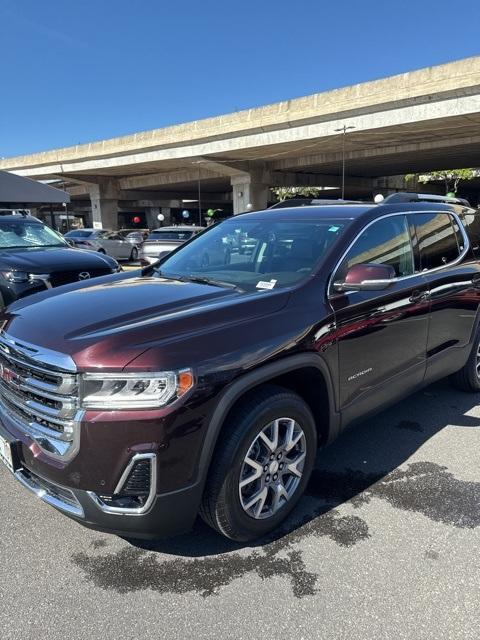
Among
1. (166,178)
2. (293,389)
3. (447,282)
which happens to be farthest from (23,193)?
(166,178)

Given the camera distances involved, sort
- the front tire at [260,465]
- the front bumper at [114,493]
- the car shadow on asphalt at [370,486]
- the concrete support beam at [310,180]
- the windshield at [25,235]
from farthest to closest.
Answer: the concrete support beam at [310,180] < the windshield at [25,235] < the car shadow on asphalt at [370,486] < the front tire at [260,465] < the front bumper at [114,493]

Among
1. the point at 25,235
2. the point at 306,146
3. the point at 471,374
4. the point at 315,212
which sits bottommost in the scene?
the point at 471,374

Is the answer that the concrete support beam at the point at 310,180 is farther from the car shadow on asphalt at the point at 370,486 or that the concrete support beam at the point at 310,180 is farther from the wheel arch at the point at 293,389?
the wheel arch at the point at 293,389

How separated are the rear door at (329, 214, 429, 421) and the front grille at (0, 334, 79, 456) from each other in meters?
1.57

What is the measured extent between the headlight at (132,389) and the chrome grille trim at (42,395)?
0.28 feet

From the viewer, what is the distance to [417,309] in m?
3.67

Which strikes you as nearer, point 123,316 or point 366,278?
point 123,316

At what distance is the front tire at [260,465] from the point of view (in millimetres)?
2404

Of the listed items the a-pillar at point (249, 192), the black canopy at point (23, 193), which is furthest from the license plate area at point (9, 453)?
the a-pillar at point (249, 192)

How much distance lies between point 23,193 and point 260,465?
37.4 feet

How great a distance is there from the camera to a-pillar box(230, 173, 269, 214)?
37156mm

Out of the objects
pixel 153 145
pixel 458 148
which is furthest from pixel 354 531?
pixel 153 145

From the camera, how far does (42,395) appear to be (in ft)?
7.75

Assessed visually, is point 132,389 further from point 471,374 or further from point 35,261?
point 35,261
